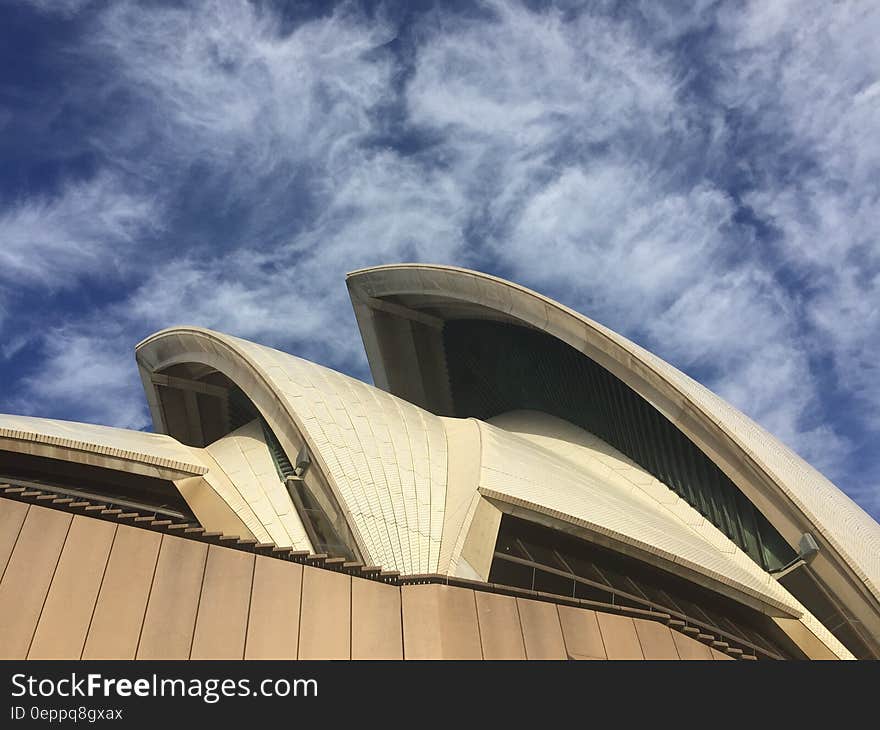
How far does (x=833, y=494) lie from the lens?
16859mm

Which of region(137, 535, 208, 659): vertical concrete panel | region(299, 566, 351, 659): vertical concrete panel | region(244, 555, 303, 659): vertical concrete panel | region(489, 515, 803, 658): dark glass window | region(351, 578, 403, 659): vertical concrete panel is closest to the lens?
region(137, 535, 208, 659): vertical concrete panel

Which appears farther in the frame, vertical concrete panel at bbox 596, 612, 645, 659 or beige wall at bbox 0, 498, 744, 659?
vertical concrete panel at bbox 596, 612, 645, 659

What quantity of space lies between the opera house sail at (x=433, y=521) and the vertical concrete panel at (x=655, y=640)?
3cm

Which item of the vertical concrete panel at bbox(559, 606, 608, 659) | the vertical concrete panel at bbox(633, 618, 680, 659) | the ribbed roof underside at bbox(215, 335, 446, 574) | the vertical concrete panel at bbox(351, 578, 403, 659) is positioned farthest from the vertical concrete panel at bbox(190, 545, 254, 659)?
the vertical concrete panel at bbox(633, 618, 680, 659)

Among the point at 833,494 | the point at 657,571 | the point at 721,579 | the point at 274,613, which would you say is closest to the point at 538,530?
the point at 657,571

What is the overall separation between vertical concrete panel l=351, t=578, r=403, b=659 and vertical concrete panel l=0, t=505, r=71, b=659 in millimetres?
2692

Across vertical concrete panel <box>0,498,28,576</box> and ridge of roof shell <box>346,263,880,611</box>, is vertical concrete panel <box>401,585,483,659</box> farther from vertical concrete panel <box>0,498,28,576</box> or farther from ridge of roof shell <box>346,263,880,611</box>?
ridge of roof shell <box>346,263,880,611</box>

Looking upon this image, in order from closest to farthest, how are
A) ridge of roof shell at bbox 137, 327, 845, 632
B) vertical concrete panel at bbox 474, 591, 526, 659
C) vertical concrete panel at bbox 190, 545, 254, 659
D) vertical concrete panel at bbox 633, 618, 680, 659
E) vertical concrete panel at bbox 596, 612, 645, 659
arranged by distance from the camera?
vertical concrete panel at bbox 190, 545, 254, 659
vertical concrete panel at bbox 474, 591, 526, 659
vertical concrete panel at bbox 596, 612, 645, 659
vertical concrete panel at bbox 633, 618, 680, 659
ridge of roof shell at bbox 137, 327, 845, 632

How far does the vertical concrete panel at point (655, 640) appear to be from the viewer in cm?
744

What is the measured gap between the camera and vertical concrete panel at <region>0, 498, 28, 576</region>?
571 cm

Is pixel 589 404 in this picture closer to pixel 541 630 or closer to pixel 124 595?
pixel 541 630

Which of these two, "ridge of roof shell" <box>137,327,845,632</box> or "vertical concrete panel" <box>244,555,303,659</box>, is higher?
"ridge of roof shell" <box>137,327,845,632</box>

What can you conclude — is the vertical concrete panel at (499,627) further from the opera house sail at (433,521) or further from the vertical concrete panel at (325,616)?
the vertical concrete panel at (325,616)
